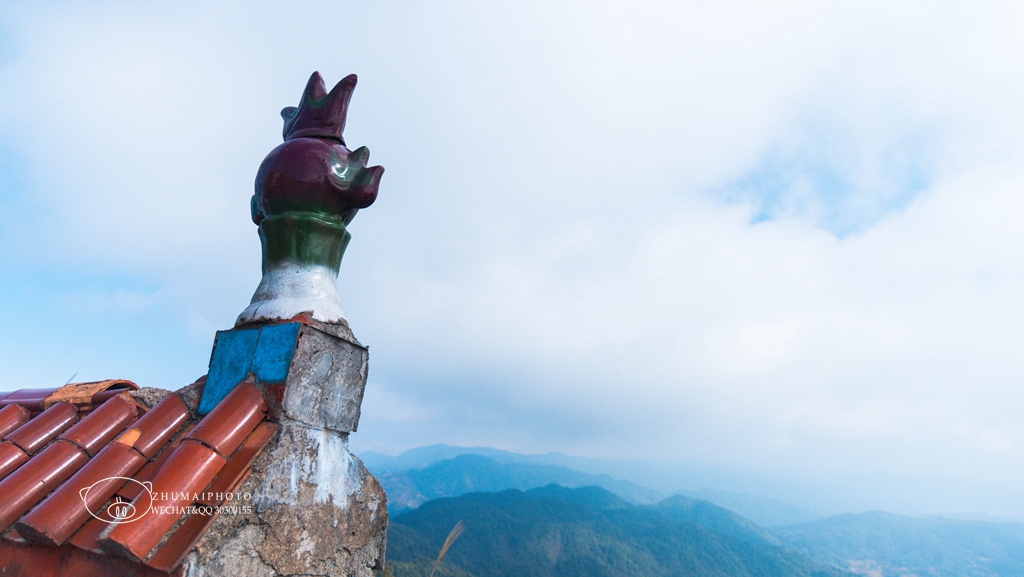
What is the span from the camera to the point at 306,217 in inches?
87.5

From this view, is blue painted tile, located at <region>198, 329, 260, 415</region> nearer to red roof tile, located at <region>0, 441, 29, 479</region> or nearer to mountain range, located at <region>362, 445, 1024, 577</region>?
red roof tile, located at <region>0, 441, 29, 479</region>

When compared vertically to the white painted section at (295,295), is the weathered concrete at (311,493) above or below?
below

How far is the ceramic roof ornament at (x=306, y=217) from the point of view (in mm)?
2174

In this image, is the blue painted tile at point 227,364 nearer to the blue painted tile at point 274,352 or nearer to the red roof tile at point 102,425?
the blue painted tile at point 274,352

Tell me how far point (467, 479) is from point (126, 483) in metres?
111

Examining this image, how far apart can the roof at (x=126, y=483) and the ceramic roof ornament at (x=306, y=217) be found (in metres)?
0.43

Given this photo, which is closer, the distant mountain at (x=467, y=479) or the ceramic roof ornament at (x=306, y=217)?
Answer: the ceramic roof ornament at (x=306, y=217)

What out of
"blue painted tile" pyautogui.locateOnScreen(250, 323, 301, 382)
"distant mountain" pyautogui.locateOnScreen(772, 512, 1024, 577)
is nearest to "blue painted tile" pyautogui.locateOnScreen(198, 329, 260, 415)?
"blue painted tile" pyautogui.locateOnScreen(250, 323, 301, 382)

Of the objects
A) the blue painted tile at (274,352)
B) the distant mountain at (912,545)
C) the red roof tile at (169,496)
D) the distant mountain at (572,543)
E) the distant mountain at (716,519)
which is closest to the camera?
the red roof tile at (169,496)

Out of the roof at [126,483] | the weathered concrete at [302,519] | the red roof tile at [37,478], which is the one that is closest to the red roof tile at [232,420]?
the roof at [126,483]

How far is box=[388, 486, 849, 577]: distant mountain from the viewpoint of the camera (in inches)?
2176

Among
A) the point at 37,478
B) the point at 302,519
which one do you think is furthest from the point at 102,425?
the point at 302,519

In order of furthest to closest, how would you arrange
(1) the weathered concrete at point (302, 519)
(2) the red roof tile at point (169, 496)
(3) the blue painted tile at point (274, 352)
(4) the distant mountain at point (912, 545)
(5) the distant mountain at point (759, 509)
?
(5) the distant mountain at point (759, 509) → (4) the distant mountain at point (912, 545) → (3) the blue painted tile at point (274, 352) → (1) the weathered concrete at point (302, 519) → (2) the red roof tile at point (169, 496)

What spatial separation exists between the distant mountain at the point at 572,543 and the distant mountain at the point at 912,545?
32.7m
